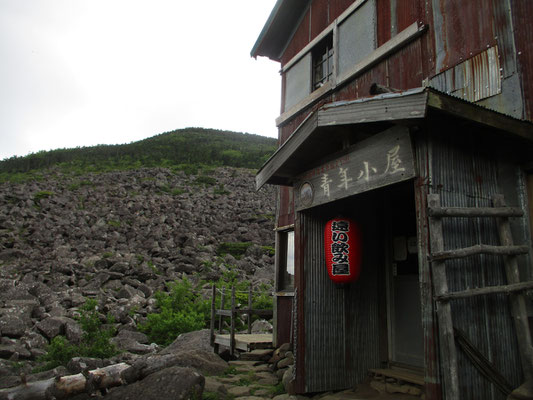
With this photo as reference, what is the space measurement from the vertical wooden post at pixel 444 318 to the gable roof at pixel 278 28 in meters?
7.25

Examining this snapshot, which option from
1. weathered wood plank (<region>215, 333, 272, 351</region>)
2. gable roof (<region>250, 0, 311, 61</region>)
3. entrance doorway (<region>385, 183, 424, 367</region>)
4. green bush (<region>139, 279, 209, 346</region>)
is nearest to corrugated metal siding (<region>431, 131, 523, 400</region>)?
entrance doorway (<region>385, 183, 424, 367</region>)

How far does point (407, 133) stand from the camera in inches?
191

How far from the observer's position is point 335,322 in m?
6.48

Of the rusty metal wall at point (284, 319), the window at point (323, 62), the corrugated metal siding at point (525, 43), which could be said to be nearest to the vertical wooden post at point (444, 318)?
the corrugated metal siding at point (525, 43)

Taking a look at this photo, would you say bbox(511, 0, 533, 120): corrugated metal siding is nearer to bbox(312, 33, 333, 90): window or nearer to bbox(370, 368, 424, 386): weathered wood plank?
bbox(370, 368, 424, 386): weathered wood plank

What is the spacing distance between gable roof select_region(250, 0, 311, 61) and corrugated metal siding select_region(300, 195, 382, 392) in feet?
18.8

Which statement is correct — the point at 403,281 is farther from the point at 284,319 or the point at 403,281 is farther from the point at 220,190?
the point at 220,190

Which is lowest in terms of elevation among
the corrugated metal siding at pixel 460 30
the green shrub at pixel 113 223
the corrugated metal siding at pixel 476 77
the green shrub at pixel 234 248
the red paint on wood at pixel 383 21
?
the green shrub at pixel 234 248

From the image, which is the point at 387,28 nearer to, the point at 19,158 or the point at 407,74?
the point at 407,74

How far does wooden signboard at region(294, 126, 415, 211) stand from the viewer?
492 cm

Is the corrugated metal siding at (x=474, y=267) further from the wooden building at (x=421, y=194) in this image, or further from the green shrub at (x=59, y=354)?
the green shrub at (x=59, y=354)

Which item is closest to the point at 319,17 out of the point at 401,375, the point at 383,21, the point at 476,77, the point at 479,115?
the point at 383,21

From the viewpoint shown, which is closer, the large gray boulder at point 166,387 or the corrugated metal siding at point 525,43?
the corrugated metal siding at point 525,43

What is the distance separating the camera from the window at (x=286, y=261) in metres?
9.29
